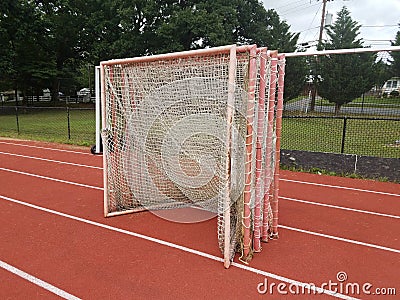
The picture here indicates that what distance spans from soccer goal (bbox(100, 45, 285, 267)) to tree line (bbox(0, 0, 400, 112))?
20670 millimetres

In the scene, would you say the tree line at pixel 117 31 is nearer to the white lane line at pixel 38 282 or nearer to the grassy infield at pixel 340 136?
the grassy infield at pixel 340 136

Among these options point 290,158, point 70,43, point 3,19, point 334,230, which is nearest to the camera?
point 334,230

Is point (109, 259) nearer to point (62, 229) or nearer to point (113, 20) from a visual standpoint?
point (62, 229)

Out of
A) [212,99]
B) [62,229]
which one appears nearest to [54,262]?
[62,229]

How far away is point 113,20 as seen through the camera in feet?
93.2

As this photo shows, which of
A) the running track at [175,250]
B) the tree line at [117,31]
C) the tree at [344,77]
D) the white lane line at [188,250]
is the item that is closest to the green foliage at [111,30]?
the tree line at [117,31]

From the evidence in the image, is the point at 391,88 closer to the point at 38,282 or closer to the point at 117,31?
the point at 38,282

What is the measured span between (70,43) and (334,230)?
31625mm

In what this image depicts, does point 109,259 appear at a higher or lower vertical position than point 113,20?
lower

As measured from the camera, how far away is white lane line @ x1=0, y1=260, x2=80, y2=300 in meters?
2.86

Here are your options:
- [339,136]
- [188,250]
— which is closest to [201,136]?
[188,250]

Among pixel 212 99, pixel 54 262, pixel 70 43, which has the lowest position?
pixel 54 262

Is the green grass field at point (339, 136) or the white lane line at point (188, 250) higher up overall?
the green grass field at point (339, 136)

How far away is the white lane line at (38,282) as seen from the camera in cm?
286
